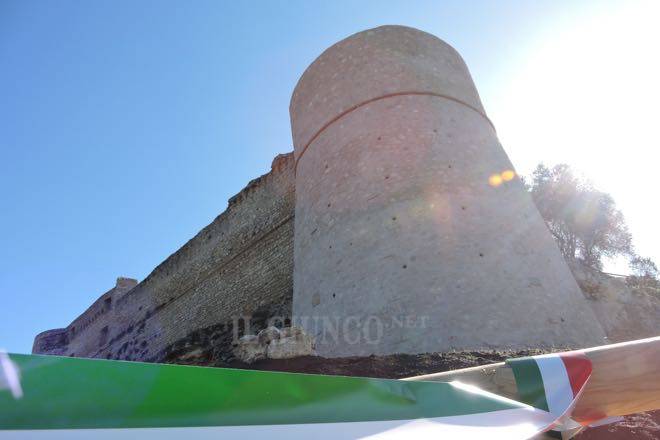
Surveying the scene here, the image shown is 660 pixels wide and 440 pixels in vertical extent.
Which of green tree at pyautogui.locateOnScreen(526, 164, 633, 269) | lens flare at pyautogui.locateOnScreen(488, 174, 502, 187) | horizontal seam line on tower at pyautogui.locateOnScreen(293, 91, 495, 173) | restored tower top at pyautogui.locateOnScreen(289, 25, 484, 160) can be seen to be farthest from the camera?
green tree at pyautogui.locateOnScreen(526, 164, 633, 269)

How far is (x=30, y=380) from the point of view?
100 centimetres

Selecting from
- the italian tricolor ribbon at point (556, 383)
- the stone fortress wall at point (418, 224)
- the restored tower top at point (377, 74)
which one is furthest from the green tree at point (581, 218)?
the italian tricolor ribbon at point (556, 383)

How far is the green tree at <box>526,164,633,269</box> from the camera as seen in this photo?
1424cm

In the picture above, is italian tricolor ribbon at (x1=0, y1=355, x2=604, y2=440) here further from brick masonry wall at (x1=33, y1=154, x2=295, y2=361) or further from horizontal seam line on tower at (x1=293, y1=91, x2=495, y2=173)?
brick masonry wall at (x1=33, y1=154, x2=295, y2=361)

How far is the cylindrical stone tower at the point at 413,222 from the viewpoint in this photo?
4.66m

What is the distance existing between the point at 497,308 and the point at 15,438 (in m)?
4.45

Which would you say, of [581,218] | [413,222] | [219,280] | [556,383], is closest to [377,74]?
[413,222]

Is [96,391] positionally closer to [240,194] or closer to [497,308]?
[497,308]

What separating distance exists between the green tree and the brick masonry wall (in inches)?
345

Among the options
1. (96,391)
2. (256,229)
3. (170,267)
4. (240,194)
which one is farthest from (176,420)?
(170,267)

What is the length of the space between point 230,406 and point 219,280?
41.2ft

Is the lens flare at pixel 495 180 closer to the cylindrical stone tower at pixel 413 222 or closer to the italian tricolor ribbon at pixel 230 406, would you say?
the cylindrical stone tower at pixel 413 222

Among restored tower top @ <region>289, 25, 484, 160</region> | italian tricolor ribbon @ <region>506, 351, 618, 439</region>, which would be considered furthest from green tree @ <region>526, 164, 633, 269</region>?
italian tricolor ribbon @ <region>506, 351, 618, 439</region>

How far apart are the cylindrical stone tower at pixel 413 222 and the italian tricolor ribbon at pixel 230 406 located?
2.96 m
